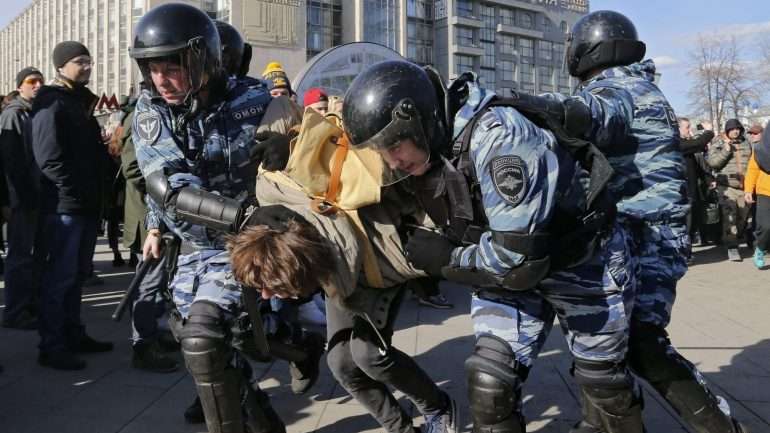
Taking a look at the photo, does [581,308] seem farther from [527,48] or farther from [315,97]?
[527,48]

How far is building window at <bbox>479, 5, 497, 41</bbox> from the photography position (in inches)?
2373

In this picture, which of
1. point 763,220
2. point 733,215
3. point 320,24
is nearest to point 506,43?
point 320,24

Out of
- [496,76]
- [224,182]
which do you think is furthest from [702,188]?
[496,76]

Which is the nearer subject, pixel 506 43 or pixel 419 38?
pixel 419 38

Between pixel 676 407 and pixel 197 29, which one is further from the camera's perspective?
pixel 197 29

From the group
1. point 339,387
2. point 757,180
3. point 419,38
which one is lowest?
point 339,387

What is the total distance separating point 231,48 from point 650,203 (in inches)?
82.3

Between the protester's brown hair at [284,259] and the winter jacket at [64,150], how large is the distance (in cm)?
240

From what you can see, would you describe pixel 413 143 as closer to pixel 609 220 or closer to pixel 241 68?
pixel 609 220

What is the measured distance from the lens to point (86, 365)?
3996 millimetres

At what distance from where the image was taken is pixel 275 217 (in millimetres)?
2207

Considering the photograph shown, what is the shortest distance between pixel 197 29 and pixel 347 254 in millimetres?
1227

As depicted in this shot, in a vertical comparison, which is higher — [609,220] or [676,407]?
[609,220]

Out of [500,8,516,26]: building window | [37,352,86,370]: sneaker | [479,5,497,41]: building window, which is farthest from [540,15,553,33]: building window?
[37,352,86,370]: sneaker
